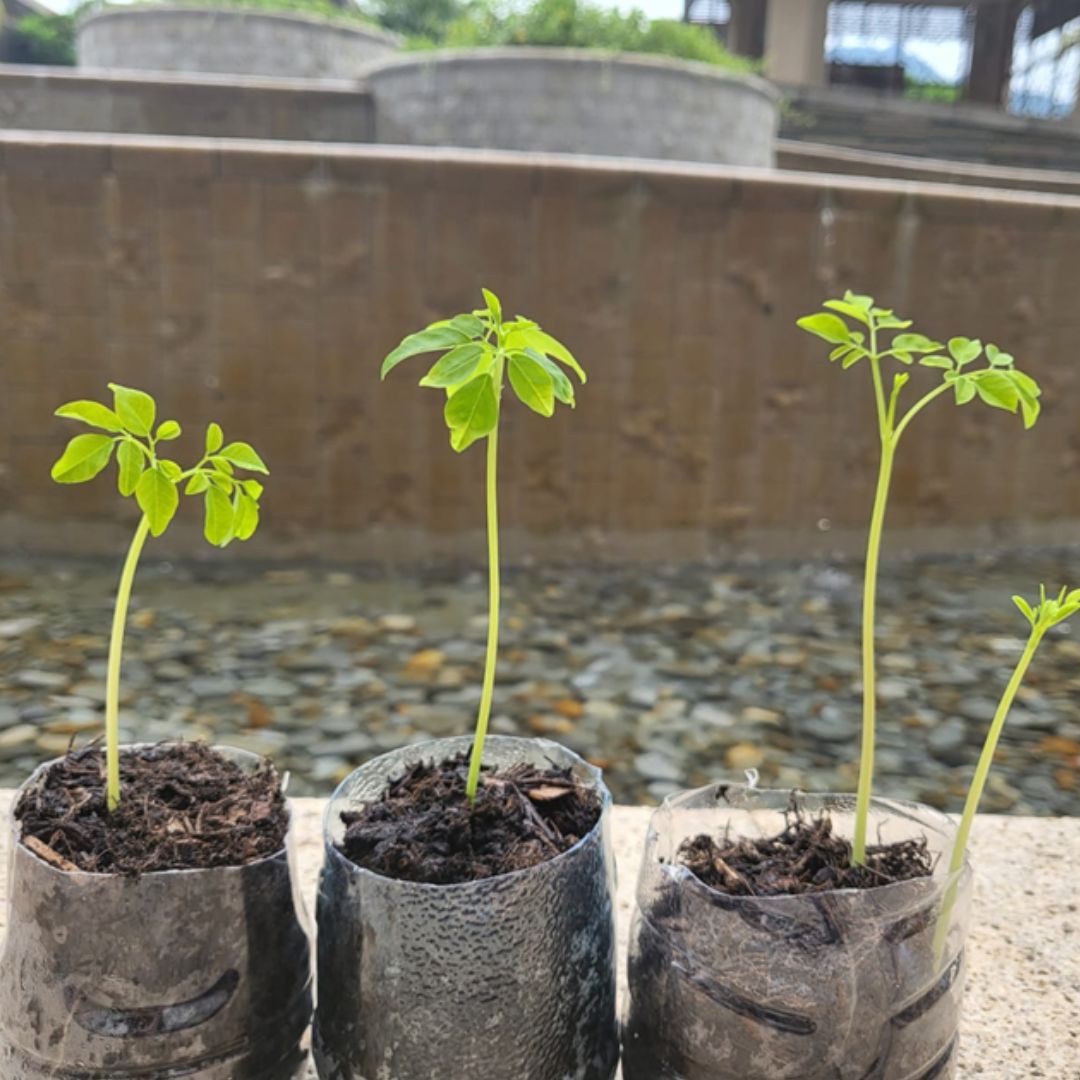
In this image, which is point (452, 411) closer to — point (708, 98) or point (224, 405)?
point (224, 405)

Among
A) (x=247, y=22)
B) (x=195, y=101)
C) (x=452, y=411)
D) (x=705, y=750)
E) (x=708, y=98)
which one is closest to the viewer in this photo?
(x=452, y=411)

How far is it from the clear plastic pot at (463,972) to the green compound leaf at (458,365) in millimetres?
404

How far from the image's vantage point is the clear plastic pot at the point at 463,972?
90 centimetres

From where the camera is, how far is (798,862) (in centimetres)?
98

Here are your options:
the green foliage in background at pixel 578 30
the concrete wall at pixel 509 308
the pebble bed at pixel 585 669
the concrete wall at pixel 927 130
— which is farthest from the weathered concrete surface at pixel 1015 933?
the concrete wall at pixel 927 130

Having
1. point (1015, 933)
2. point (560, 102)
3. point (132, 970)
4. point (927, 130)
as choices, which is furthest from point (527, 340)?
point (927, 130)

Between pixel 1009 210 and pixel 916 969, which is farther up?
pixel 1009 210

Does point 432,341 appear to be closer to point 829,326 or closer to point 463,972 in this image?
point 829,326

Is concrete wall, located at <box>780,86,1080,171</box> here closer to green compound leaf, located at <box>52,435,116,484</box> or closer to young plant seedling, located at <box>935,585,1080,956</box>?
young plant seedling, located at <box>935,585,1080,956</box>

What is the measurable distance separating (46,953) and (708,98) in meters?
6.08

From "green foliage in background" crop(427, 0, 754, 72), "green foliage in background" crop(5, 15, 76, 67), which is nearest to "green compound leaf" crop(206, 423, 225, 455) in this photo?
"green foliage in background" crop(427, 0, 754, 72)

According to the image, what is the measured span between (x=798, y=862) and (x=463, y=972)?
313 mm

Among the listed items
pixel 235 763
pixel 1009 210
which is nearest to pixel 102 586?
pixel 235 763

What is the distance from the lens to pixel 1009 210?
13.5 ft
